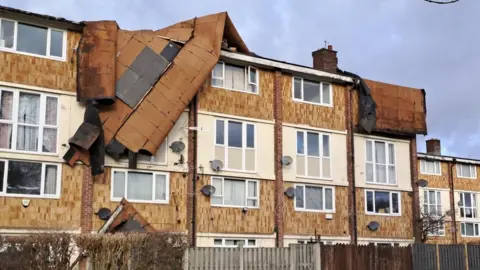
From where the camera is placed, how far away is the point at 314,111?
29578 mm

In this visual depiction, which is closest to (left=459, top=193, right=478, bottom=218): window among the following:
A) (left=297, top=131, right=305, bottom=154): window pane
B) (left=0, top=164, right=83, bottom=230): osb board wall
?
(left=297, top=131, right=305, bottom=154): window pane

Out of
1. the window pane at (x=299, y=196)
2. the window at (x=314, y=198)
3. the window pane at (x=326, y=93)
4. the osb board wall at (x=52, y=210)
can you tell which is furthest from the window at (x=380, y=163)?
the osb board wall at (x=52, y=210)

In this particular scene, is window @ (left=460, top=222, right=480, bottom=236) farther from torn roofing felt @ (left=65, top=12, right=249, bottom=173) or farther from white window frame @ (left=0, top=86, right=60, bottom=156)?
white window frame @ (left=0, top=86, right=60, bottom=156)

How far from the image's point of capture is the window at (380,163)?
3103 cm

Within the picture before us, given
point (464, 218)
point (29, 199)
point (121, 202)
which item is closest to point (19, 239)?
point (29, 199)

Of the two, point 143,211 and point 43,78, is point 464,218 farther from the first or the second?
point 43,78

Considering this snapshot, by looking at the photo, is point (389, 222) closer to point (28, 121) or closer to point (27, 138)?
point (27, 138)

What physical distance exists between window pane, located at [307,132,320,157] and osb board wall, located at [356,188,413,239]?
293cm

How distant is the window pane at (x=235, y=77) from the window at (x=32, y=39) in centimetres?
711

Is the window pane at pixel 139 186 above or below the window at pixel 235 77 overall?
below

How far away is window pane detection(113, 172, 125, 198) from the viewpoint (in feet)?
77.8

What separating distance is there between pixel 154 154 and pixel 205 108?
342 cm

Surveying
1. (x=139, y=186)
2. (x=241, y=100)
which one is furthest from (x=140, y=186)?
(x=241, y=100)

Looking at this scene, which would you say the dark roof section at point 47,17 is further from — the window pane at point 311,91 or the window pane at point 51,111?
the window pane at point 311,91
